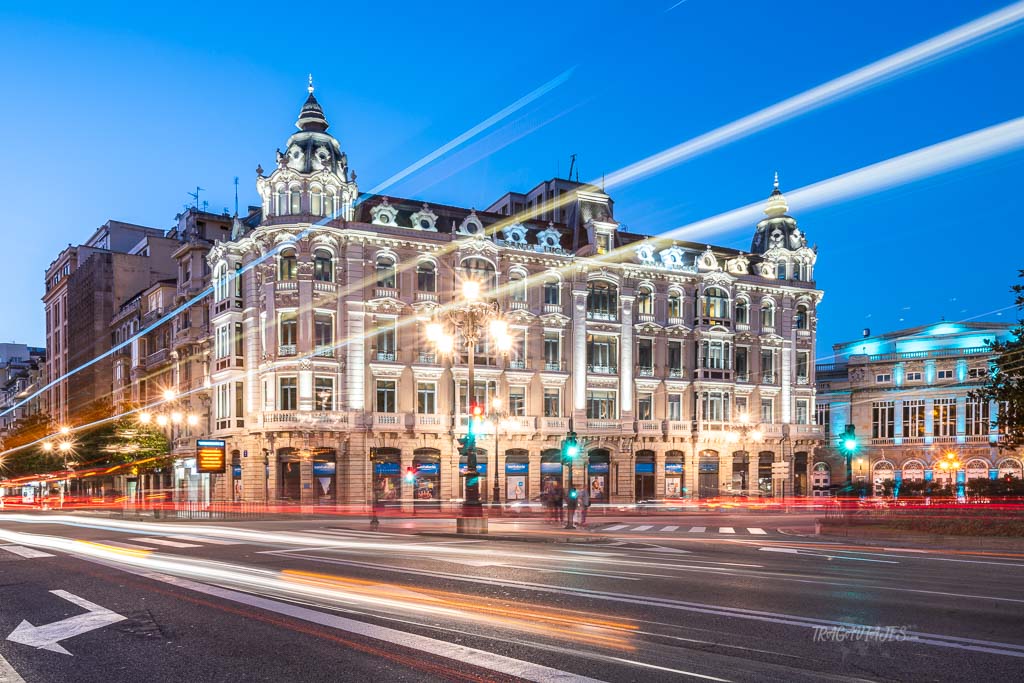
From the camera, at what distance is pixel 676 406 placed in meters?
57.5

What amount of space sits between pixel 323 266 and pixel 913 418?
49.8 meters

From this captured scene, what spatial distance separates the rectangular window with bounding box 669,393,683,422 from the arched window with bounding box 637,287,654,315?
5761 millimetres

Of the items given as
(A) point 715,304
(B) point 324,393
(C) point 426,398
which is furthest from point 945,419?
(B) point 324,393

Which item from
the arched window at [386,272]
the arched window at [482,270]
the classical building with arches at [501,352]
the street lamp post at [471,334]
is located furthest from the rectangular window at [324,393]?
the street lamp post at [471,334]

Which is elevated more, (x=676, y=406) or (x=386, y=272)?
(x=386, y=272)

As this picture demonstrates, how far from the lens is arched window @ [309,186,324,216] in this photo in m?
48.0

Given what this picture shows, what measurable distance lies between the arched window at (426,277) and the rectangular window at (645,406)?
1562 centimetres

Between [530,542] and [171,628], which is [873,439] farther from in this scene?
[171,628]

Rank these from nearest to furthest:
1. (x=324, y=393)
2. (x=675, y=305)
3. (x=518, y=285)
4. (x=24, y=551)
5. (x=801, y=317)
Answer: (x=24, y=551) → (x=324, y=393) → (x=518, y=285) → (x=675, y=305) → (x=801, y=317)

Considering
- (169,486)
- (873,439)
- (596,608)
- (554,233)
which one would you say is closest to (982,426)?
(873,439)

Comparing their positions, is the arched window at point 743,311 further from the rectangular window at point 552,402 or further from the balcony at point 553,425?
the balcony at point 553,425

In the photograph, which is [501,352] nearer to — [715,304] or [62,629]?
[715,304]

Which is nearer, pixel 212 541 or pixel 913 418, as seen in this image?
pixel 212 541

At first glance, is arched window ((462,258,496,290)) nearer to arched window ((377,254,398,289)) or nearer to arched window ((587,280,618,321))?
arched window ((377,254,398,289))
